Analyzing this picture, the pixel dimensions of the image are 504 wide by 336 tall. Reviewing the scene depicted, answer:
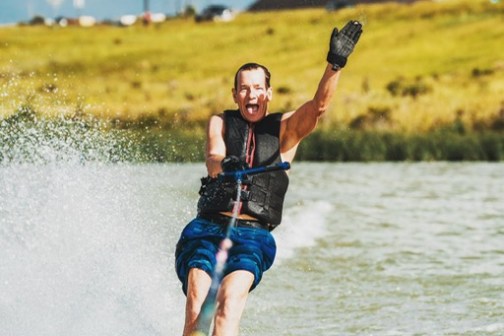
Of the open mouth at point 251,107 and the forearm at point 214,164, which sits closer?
the forearm at point 214,164

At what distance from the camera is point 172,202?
1742 cm

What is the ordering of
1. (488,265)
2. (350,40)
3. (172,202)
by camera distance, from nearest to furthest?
(350,40) < (488,265) < (172,202)

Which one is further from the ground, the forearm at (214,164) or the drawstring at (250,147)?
the drawstring at (250,147)

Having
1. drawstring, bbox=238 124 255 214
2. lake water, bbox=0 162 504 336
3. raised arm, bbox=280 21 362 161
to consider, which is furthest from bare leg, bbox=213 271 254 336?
lake water, bbox=0 162 504 336

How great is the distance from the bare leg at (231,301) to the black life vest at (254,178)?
34 cm

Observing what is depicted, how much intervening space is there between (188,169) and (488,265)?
1557 cm

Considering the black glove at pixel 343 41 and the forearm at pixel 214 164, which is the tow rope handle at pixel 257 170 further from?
the black glove at pixel 343 41

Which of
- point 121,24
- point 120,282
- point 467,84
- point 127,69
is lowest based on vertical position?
point 120,282

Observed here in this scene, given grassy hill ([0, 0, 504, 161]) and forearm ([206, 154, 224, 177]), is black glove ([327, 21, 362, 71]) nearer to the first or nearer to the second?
forearm ([206, 154, 224, 177])

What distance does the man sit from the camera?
6.12 m

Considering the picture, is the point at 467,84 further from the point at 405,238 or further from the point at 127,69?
the point at 405,238

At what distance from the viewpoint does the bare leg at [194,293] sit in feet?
20.0

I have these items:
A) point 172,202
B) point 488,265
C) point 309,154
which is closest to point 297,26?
point 309,154

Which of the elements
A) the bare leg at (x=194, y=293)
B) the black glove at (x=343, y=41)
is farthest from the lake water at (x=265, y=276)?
the black glove at (x=343, y=41)
